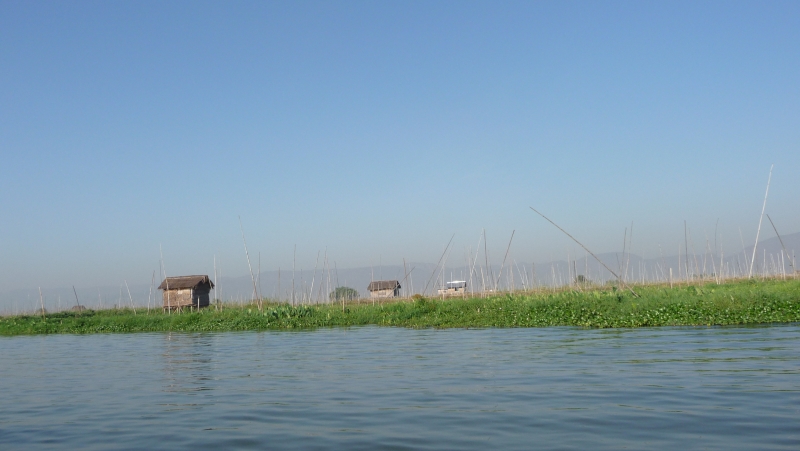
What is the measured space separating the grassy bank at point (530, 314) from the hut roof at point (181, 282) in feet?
27.7

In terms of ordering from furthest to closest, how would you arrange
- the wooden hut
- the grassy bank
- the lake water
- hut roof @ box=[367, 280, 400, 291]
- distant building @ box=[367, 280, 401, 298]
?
hut roof @ box=[367, 280, 400, 291], distant building @ box=[367, 280, 401, 298], the wooden hut, the grassy bank, the lake water

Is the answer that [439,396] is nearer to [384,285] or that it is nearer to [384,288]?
[384,288]

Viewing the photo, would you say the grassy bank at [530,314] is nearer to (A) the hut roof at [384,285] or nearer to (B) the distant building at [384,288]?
(B) the distant building at [384,288]

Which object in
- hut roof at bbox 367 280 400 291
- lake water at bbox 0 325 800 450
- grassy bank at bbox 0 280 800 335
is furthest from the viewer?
hut roof at bbox 367 280 400 291

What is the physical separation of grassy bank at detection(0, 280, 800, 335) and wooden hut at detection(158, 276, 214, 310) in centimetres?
834

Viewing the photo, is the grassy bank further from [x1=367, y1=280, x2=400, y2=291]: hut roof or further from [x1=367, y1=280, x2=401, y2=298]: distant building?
[x1=367, y1=280, x2=400, y2=291]: hut roof

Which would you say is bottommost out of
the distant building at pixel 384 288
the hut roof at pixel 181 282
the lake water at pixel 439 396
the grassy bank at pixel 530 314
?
the lake water at pixel 439 396

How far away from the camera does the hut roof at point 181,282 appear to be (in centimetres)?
3903

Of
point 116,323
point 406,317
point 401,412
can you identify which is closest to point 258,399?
point 401,412

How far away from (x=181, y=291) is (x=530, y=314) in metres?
25.5

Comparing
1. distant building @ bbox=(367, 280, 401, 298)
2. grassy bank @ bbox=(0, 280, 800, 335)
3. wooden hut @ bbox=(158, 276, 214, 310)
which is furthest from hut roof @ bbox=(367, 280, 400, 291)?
grassy bank @ bbox=(0, 280, 800, 335)

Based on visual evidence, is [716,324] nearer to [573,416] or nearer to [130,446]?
[573,416]

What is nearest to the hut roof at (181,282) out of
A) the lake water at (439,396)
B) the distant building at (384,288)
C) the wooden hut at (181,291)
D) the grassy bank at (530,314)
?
the wooden hut at (181,291)

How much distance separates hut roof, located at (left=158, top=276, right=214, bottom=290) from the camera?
39.0 m
